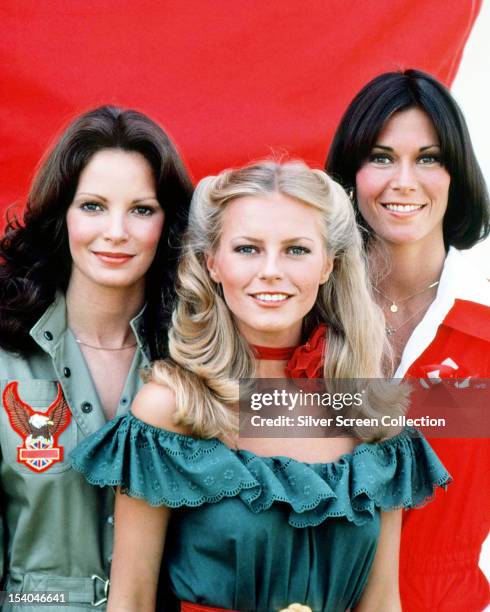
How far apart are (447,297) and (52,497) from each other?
1444 millimetres

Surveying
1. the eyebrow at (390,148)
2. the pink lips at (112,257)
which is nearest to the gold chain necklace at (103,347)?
the pink lips at (112,257)

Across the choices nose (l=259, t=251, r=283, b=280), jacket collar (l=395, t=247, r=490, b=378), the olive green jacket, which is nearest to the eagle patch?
the olive green jacket

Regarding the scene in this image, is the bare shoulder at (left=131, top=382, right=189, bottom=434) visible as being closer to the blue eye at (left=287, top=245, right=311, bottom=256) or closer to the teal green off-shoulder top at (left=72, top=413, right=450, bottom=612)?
the teal green off-shoulder top at (left=72, top=413, right=450, bottom=612)

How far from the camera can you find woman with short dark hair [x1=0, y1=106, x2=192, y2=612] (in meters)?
2.70

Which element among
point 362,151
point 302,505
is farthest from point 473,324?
point 302,505

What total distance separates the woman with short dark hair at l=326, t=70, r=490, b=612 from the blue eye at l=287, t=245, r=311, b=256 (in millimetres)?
652

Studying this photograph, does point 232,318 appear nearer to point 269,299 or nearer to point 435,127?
point 269,299

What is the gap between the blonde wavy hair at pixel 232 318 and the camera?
252cm

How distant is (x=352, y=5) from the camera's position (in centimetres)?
392

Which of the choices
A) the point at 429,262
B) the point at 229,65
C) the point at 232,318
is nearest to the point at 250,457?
the point at 232,318

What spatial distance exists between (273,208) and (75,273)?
71cm

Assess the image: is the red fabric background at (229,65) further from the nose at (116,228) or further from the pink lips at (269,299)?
the pink lips at (269,299)

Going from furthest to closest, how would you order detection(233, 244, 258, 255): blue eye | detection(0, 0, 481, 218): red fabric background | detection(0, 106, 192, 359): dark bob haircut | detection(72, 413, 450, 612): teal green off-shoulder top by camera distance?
detection(0, 0, 481, 218): red fabric background < detection(0, 106, 192, 359): dark bob haircut < detection(233, 244, 258, 255): blue eye < detection(72, 413, 450, 612): teal green off-shoulder top

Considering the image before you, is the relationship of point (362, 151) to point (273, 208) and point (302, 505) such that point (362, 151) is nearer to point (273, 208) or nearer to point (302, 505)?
point (273, 208)
